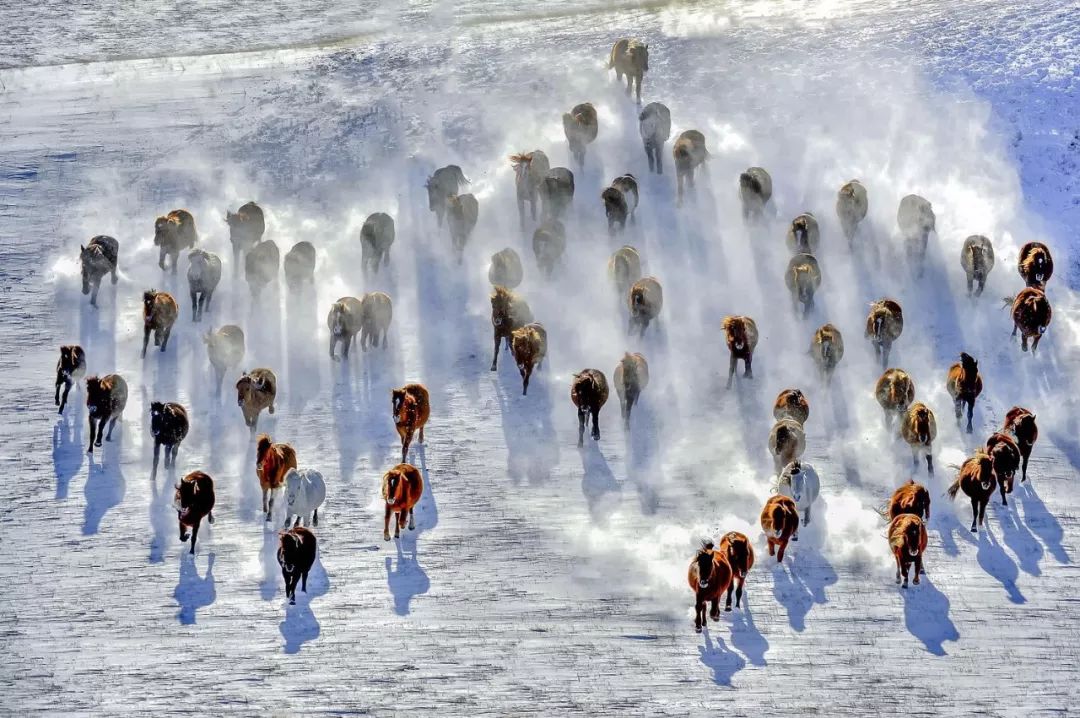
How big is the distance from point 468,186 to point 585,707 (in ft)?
54.7

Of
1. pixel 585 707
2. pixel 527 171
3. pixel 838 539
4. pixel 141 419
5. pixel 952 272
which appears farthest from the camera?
pixel 527 171

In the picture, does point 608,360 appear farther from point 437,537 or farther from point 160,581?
point 160,581

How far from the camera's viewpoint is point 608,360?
1065 inches

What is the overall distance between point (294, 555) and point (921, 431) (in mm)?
10893

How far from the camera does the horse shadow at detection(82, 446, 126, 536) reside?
22797 millimetres

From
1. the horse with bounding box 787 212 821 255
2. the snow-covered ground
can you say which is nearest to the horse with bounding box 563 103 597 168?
the snow-covered ground

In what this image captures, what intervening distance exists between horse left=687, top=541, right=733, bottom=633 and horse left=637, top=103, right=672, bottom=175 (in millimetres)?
15015

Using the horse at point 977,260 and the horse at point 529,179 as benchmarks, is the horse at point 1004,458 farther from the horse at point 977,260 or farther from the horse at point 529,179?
the horse at point 529,179

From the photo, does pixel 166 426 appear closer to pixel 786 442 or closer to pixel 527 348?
pixel 527 348

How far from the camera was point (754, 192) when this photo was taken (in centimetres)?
3073

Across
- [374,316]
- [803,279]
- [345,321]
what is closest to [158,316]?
[345,321]

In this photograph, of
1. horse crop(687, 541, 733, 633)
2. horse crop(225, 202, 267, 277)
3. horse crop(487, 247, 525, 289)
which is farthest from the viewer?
horse crop(225, 202, 267, 277)

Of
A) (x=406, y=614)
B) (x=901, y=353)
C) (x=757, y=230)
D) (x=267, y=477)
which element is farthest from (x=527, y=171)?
(x=406, y=614)

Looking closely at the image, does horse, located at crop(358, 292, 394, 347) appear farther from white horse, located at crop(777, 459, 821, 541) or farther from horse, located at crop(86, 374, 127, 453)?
white horse, located at crop(777, 459, 821, 541)
